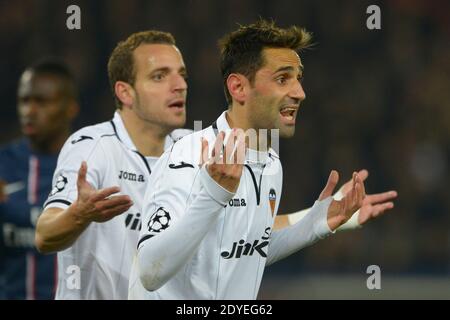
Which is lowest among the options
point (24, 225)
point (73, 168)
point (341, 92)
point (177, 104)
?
point (24, 225)

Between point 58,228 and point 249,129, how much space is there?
91 cm

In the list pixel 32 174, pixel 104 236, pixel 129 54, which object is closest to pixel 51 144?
pixel 32 174

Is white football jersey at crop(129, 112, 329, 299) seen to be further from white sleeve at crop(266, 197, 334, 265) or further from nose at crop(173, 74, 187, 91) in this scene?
nose at crop(173, 74, 187, 91)

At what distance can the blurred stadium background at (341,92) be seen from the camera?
961cm

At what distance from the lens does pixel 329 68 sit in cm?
1084

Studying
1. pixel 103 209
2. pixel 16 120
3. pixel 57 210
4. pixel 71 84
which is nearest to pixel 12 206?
pixel 71 84

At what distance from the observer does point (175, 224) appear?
3.20 m

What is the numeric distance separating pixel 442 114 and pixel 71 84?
6.09 m

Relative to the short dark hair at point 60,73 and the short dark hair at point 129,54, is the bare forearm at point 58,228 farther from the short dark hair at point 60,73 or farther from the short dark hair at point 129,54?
the short dark hair at point 60,73

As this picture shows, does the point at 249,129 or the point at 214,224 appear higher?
the point at 249,129

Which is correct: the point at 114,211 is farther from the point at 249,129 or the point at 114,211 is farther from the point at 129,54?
the point at 129,54

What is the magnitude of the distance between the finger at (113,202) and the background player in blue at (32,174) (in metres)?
2.05

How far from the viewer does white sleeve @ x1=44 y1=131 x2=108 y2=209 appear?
401cm

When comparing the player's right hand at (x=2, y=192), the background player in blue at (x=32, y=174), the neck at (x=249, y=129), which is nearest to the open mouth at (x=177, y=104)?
the neck at (x=249, y=129)
